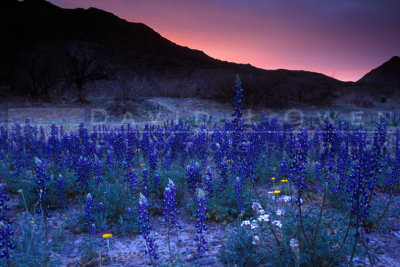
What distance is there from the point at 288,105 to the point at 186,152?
19.3 meters

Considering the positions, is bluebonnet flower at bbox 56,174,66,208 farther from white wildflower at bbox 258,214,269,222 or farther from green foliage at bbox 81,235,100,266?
white wildflower at bbox 258,214,269,222

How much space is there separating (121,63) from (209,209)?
48.4m

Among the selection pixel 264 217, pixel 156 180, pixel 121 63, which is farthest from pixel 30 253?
pixel 121 63

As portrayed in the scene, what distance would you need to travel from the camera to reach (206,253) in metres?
3.54

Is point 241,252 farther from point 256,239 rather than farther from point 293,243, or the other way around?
point 293,243

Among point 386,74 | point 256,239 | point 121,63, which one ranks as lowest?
point 256,239

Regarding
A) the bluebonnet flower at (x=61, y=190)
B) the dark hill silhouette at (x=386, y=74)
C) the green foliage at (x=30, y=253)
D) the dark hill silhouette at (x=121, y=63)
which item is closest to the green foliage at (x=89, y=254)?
the green foliage at (x=30, y=253)

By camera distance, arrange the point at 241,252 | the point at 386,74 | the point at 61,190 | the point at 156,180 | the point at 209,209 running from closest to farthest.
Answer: the point at 241,252
the point at 61,190
the point at 209,209
the point at 156,180
the point at 386,74

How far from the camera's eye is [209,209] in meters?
4.49

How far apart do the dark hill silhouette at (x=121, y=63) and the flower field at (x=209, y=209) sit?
58.9 feet

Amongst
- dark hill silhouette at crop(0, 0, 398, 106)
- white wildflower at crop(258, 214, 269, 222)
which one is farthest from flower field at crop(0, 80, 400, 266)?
dark hill silhouette at crop(0, 0, 398, 106)

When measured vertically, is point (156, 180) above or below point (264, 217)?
below

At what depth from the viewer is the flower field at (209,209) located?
2713mm

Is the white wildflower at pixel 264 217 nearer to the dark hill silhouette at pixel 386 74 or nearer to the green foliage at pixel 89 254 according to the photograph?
the green foliage at pixel 89 254
